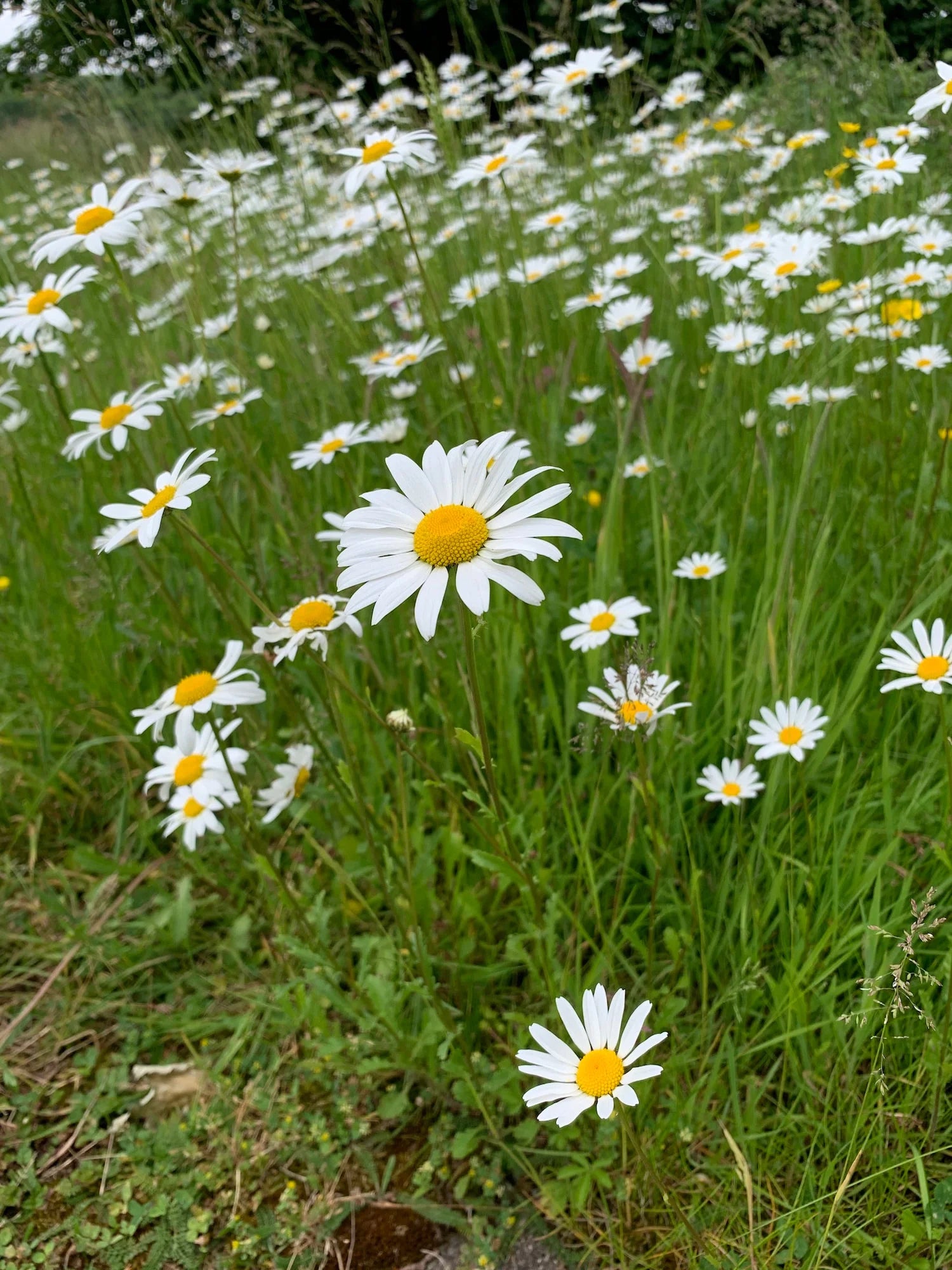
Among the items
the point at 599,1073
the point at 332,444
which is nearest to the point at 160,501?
the point at 332,444

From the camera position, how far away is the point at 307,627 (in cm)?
144

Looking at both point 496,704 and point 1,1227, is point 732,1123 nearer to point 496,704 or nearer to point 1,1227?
point 496,704

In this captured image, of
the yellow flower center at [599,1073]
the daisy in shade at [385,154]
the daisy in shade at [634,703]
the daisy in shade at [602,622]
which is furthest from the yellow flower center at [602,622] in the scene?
the daisy in shade at [385,154]

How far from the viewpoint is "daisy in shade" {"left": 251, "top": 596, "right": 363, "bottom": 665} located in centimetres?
140

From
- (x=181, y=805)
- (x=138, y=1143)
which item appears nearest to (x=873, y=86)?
(x=181, y=805)

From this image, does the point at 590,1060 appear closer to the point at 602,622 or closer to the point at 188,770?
the point at 602,622

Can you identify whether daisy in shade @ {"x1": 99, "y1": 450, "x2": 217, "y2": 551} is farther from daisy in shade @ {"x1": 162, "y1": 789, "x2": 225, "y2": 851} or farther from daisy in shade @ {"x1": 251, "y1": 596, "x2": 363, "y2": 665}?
daisy in shade @ {"x1": 162, "y1": 789, "x2": 225, "y2": 851}

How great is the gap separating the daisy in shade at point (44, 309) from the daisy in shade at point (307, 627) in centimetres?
103

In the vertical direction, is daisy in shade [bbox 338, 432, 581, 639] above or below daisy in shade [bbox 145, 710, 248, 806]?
above

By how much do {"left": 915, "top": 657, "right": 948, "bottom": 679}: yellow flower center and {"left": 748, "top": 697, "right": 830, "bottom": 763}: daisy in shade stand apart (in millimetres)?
163

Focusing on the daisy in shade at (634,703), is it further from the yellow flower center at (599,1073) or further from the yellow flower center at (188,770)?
the yellow flower center at (188,770)

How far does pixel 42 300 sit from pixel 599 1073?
2045mm

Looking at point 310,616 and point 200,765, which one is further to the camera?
point 200,765

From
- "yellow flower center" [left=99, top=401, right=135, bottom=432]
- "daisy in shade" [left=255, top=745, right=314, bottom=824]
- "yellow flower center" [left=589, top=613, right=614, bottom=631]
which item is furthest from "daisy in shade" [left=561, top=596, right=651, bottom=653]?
"yellow flower center" [left=99, top=401, right=135, bottom=432]
